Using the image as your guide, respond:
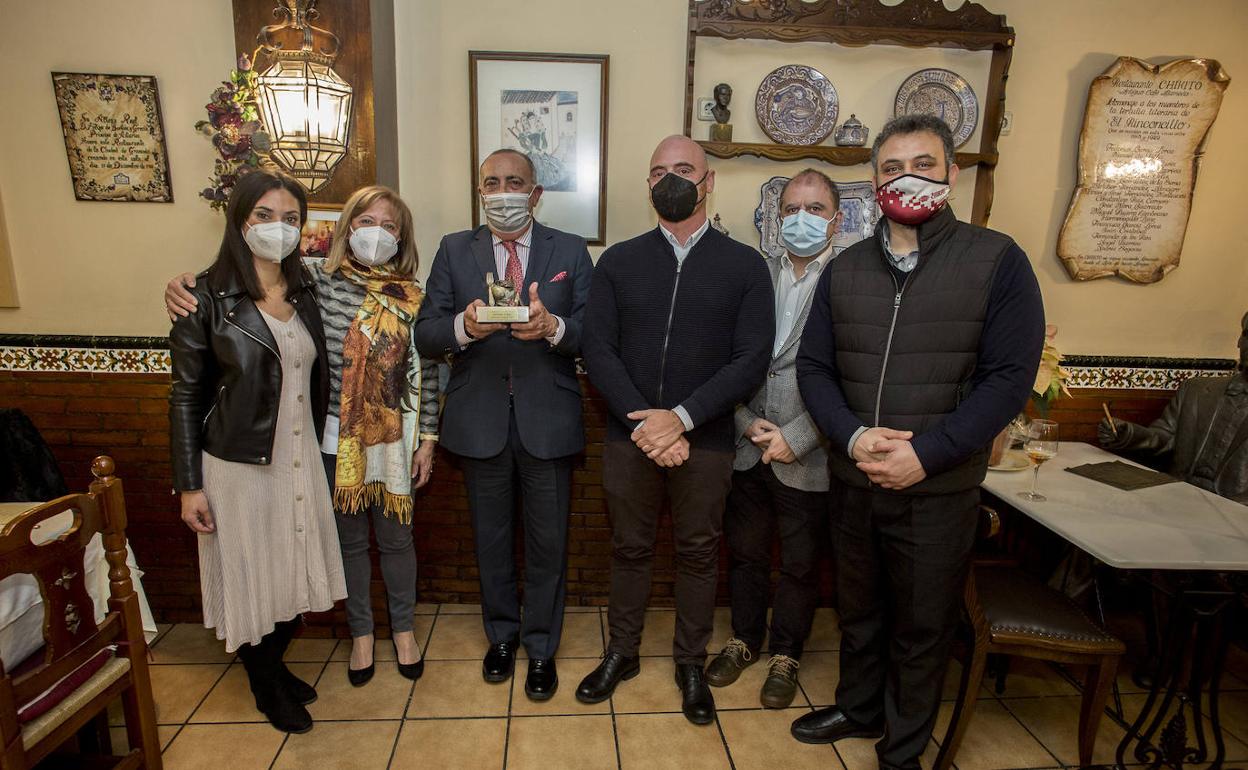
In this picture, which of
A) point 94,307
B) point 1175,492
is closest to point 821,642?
point 1175,492

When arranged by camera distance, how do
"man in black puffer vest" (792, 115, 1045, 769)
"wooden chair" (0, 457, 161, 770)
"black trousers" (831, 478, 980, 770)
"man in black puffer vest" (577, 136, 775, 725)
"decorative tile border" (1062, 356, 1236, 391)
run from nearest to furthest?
"wooden chair" (0, 457, 161, 770), "man in black puffer vest" (792, 115, 1045, 769), "black trousers" (831, 478, 980, 770), "man in black puffer vest" (577, 136, 775, 725), "decorative tile border" (1062, 356, 1236, 391)

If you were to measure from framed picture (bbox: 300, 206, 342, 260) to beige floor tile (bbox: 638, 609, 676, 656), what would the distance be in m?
1.99

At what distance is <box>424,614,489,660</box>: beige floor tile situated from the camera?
2.46 m

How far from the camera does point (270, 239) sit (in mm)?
1802

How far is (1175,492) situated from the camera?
6.88ft

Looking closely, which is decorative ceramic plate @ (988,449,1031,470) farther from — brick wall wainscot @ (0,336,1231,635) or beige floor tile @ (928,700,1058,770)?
beige floor tile @ (928,700,1058,770)

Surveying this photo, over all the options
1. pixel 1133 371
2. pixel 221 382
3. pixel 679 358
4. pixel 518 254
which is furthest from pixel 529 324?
pixel 1133 371

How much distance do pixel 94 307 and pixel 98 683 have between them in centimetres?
191

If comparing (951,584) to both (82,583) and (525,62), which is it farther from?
(525,62)

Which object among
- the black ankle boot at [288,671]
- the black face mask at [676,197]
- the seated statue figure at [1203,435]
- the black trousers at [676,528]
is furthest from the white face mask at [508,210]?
the seated statue figure at [1203,435]

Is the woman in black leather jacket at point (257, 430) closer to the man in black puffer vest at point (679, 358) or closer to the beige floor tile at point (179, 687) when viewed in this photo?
the beige floor tile at point (179, 687)

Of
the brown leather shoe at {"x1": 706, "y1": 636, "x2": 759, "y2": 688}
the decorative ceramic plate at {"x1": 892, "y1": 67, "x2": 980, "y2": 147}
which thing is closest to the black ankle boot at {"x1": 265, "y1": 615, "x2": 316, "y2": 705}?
the brown leather shoe at {"x1": 706, "y1": 636, "x2": 759, "y2": 688}

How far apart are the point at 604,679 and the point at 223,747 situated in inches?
47.4

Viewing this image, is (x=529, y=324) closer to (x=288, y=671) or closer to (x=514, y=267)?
(x=514, y=267)
